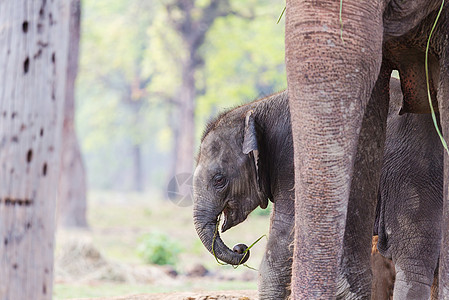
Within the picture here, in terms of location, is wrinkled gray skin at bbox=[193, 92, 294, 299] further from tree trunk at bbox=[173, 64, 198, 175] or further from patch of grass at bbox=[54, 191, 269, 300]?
tree trunk at bbox=[173, 64, 198, 175]

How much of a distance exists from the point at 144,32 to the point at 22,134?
29.0 m

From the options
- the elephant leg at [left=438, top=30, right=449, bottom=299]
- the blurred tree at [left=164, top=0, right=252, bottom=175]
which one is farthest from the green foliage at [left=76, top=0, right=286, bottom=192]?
the elephant leg at [left=438, top=30, right=449, bottom=299]

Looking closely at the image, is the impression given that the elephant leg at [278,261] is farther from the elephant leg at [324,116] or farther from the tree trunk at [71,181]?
the tree trunk at [71,181]

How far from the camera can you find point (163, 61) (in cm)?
2636

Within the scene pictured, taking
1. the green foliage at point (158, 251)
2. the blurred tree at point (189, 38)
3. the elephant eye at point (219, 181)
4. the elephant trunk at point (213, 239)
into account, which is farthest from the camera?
the blurred tree at point (189, 38)

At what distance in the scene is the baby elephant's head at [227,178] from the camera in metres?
4.95

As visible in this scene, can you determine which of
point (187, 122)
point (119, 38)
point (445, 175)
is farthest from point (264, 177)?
point (119, 38)

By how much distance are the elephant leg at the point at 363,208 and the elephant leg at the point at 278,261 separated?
82cm

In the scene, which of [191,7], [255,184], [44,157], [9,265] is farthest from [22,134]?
[191,7]

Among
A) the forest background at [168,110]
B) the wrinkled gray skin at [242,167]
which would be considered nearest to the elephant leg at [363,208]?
the wrinkled gray skin at [242,167]

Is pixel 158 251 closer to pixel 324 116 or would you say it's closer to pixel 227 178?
pixel 227 178

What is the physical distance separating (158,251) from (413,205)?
7.02 metres

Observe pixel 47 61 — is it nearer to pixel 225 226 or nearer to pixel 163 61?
pixel 225 226

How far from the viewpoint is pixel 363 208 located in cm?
376
